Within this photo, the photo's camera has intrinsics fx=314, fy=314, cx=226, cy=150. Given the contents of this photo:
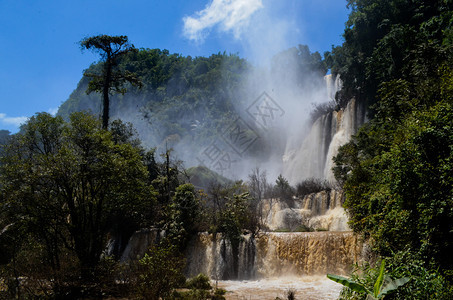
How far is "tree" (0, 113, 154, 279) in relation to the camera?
11.1 metres

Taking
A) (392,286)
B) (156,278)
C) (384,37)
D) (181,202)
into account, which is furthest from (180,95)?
(392,286)

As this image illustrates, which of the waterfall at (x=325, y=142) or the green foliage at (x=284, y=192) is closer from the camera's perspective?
the green foliage at (x=284, y=192)

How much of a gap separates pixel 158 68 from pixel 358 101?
203ft

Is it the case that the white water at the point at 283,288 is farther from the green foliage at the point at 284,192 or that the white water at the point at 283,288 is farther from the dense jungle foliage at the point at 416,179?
the green foliage at the point at 284,192

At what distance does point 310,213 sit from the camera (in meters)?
24.0

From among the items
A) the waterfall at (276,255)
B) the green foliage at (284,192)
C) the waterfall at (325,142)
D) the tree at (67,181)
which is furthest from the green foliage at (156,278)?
the waterfall at (325,142)

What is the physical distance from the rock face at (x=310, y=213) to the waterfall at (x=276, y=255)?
13.7ft

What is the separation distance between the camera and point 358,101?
30.7 m

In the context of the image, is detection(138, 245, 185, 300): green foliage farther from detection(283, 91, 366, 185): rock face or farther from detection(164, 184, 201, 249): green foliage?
detection(283, 91, 366, 185): rock face

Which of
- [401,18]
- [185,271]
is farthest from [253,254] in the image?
[401,18]

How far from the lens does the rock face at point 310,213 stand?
69.7ft

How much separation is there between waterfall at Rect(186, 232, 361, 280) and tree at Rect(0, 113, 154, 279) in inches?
290

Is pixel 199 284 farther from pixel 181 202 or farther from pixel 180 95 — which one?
pixel 180 95

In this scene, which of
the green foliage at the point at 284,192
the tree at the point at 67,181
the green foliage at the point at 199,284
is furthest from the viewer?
the green foliage at the point at 284,192
